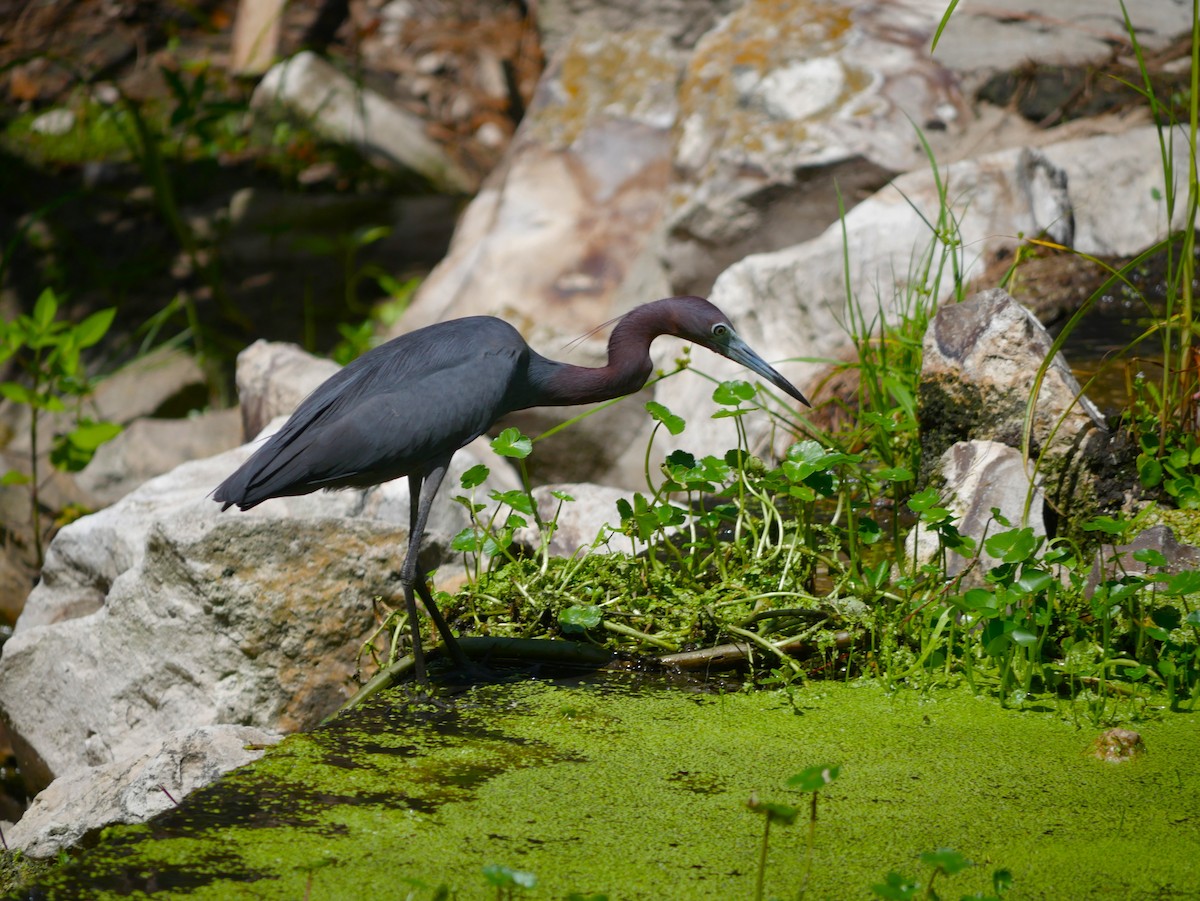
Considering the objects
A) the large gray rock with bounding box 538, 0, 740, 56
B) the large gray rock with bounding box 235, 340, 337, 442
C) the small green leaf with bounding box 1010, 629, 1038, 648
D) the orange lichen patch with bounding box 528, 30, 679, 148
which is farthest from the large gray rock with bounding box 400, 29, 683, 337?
the small green leaf with bounding box 1010, 629, 1038, 648

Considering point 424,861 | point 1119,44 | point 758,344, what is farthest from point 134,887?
point 1119,44

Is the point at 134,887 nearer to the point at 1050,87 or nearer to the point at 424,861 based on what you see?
the point at 424,861

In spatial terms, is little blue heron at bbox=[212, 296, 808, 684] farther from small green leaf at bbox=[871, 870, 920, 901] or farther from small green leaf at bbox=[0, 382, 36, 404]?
small green leaf at bbox=[0, 382, 36, 404]

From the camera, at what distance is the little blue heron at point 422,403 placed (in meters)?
2.92

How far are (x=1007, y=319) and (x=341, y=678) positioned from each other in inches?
84.3

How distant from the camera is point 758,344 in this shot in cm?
484

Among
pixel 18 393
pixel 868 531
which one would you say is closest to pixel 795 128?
pixel 868 531

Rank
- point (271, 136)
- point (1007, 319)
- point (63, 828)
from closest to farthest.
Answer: point (63, 828) < point (1007, 319) < point (271, 136)

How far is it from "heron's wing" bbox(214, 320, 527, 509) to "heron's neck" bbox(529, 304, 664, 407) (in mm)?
156

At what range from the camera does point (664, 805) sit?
2240 millimetres

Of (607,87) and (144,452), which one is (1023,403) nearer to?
(607,87)

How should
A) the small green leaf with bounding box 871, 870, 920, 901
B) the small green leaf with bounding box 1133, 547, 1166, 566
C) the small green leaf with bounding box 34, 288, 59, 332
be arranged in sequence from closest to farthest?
1. the small green leaf with bounding box 871, 870, 920, 901
2. the small green leaf with bounding box 1133, 547, 1166, 566
3. the small green leaf with bounding box 34, 288, 59, 332

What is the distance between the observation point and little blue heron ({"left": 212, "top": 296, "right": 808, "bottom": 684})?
2916 mm

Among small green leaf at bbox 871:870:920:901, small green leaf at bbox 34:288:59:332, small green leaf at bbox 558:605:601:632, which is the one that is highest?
small green leaf at bbox 34:288:59:332
